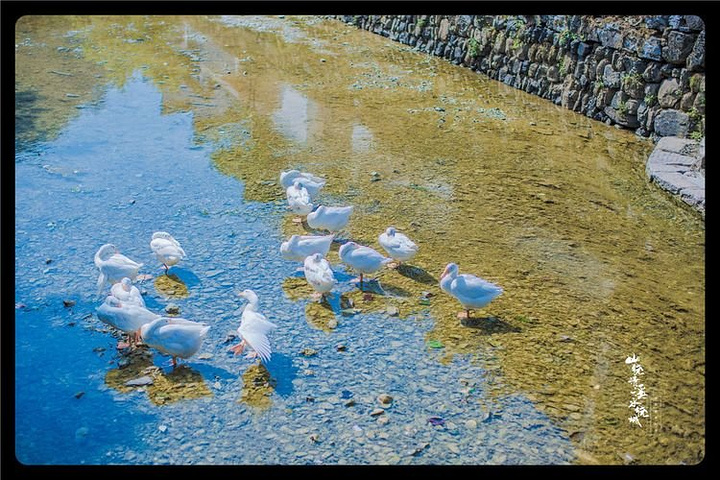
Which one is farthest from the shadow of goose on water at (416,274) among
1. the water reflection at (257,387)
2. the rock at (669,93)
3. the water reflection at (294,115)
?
the rock at (669,93)

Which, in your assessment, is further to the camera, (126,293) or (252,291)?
(252,291)

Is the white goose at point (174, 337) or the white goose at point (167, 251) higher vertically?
the white goose at point (174, 337)

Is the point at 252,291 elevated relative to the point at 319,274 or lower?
lower

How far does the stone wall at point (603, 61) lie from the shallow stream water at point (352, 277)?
13.7 inches

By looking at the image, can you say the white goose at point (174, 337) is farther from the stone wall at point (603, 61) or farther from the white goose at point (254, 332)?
the stone wall at point (603, 61)

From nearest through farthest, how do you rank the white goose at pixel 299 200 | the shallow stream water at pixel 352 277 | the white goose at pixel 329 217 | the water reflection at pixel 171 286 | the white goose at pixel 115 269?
1. the shallow stream water at pixel 352 277
2. the white goose at pixel 115 269
3. the water reflection at pixel 171 286
4. the white goose at pixel 329 217
5. the white goose at pixel 299 200

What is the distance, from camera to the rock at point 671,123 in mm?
8844

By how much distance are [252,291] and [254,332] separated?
0.62 meters

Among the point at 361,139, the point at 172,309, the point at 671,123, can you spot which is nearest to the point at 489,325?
the point at 172,309

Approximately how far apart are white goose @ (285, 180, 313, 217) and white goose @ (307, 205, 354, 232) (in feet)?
0.77

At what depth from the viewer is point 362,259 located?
5.85 meters

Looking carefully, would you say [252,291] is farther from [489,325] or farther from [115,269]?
[489,325]

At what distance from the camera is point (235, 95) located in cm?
1083

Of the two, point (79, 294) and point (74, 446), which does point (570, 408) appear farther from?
point (79, 294)
